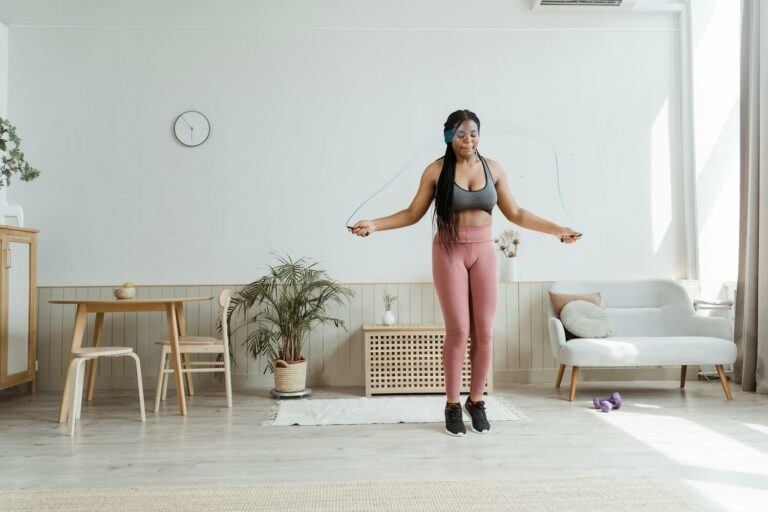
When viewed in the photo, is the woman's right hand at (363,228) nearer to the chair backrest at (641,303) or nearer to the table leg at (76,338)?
the table leg at (76,338)

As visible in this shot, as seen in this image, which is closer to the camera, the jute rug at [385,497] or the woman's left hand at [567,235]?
the jute rug at [385,497]

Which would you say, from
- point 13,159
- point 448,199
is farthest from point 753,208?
point 13,159

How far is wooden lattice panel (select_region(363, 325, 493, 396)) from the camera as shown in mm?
4039

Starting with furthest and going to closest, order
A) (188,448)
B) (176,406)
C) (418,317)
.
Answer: (418,317), (176,406), (188,448)

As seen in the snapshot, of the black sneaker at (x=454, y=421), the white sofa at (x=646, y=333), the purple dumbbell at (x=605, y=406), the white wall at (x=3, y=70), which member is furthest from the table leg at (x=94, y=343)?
the purple dumbbell at (x=605, y=406)

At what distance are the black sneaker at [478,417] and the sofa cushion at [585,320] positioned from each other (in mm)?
1259

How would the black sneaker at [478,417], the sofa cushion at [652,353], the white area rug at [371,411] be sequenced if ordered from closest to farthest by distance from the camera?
the black sneaker at [478,417]
the white area rug at [371,411]
the sofa cushion at [652,353]

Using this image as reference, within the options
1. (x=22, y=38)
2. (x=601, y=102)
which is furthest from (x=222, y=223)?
(x=601, y=102)

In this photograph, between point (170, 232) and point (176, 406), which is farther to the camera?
point (170, 232)

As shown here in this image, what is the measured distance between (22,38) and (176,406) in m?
2.97

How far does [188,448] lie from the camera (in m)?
2.74

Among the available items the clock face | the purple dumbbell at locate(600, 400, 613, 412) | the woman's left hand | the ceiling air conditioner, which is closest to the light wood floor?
the purple dumbbell at locate(600, 400, 613, 412)

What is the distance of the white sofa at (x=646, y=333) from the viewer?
370cm

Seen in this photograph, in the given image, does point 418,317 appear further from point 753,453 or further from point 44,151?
point 44,151
